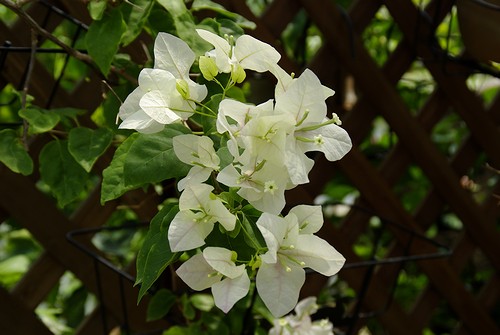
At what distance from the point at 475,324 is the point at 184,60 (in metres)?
1.12

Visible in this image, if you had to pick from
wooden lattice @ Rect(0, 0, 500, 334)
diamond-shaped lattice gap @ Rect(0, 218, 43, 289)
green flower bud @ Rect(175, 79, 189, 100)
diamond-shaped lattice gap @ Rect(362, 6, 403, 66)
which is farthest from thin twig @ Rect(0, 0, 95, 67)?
diamond-shaped lattice gap @ Rect(362, 6, 403, 66)

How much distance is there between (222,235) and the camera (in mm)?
747

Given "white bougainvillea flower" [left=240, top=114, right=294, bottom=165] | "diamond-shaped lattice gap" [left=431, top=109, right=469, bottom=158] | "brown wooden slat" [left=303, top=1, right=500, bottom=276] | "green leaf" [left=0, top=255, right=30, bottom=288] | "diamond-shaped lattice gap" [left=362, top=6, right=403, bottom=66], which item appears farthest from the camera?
"diamond-shaped lattice gap" [left=431, top=109, right=469, bottom=158]

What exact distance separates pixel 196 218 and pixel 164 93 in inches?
4.6

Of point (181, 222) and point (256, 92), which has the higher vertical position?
point (181, 222)

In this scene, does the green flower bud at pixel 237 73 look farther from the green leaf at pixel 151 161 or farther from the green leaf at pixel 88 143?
the green leaf at pixel 88 143

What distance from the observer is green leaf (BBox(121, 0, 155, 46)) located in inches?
37.6

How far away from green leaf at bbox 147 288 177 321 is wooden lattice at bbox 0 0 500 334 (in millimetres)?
151

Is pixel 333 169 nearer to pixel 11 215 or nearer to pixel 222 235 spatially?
pixel 11 215

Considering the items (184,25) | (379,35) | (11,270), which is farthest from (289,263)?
(379,35)

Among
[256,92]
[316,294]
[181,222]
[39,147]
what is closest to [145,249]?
[181,222]

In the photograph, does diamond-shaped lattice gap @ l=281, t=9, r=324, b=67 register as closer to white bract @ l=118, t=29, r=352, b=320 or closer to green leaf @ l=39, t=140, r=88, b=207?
green leaf @ l=39, t=140, r=88, b=207

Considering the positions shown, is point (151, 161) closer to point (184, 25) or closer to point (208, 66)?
point (208, 66)

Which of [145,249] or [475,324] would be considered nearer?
[145,249]
